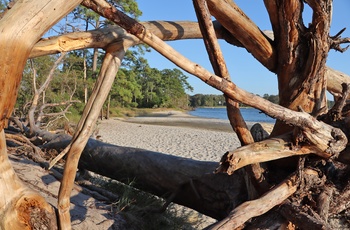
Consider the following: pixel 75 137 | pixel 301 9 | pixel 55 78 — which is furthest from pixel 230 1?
pixel 55 78

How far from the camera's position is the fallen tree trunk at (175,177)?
3.17 metres

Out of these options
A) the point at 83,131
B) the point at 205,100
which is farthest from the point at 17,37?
the point at 205,100

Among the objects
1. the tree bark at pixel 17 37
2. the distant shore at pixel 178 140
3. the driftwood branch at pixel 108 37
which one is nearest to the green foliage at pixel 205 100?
the distant shore at pixel 178 140

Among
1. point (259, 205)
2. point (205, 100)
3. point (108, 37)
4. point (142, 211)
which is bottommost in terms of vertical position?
point (142, 211)

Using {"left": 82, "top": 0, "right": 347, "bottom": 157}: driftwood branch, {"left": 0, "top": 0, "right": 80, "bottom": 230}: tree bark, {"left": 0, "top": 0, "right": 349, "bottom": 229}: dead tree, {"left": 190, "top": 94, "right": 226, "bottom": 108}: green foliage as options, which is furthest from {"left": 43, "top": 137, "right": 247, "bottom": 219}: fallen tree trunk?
{"left": 190, "top": 94, "right": 226, "bottom": 108}: green foliage

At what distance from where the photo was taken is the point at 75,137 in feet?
7.25

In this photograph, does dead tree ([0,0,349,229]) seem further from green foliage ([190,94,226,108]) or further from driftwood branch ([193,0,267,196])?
green foliage ([190,94,226,108])

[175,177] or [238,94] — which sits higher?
[238,94]

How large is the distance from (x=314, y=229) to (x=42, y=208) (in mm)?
1849

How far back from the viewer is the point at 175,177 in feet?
11.8

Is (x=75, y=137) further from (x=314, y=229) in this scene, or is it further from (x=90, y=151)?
(x=90, y=151)

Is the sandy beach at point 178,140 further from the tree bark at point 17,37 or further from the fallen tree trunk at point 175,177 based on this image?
the tree bark at point 17,37

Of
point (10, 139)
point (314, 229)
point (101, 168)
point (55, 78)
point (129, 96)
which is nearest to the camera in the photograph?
point (314, 229)

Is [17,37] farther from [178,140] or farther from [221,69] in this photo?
[178,140]
